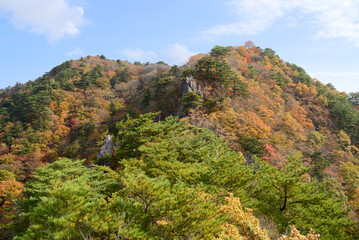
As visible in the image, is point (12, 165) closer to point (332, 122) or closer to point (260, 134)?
point (260, 134)

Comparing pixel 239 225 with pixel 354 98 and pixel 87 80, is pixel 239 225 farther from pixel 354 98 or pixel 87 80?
pixel 354 98

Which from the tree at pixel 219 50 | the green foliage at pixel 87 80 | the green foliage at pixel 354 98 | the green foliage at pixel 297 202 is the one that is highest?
the tree at pixel 219 50

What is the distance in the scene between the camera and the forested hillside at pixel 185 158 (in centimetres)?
665

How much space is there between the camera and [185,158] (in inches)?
587

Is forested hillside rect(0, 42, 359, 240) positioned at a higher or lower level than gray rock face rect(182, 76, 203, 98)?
lower

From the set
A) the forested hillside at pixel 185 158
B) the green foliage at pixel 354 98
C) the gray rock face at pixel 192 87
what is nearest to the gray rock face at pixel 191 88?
the gray rock face at pixel 192 87

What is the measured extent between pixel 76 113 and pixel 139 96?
1296cm

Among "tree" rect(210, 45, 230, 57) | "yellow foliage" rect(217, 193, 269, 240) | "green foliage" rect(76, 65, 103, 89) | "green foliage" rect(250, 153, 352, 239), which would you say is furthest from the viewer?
"green foliage" rect(76, 65, 103, 89)

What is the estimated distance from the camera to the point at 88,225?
6336mm

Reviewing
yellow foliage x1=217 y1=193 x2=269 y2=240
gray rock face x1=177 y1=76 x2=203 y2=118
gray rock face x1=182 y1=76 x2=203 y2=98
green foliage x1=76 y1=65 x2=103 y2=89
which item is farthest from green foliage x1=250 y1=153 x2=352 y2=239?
green foliage x1=76 y1=65 x2=103 y2=89

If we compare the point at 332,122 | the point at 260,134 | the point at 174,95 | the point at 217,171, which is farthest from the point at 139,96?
the point at 332,122

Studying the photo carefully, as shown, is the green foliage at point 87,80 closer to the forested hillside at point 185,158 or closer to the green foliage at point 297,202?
the forested hillside at point 185,158

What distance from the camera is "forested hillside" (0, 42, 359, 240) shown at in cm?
665

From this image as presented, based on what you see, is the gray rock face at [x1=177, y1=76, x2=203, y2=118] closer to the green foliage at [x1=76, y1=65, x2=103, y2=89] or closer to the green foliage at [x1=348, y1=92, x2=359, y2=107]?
the green foliage at [x1=76, y1=65, x2=103, y2=89]
